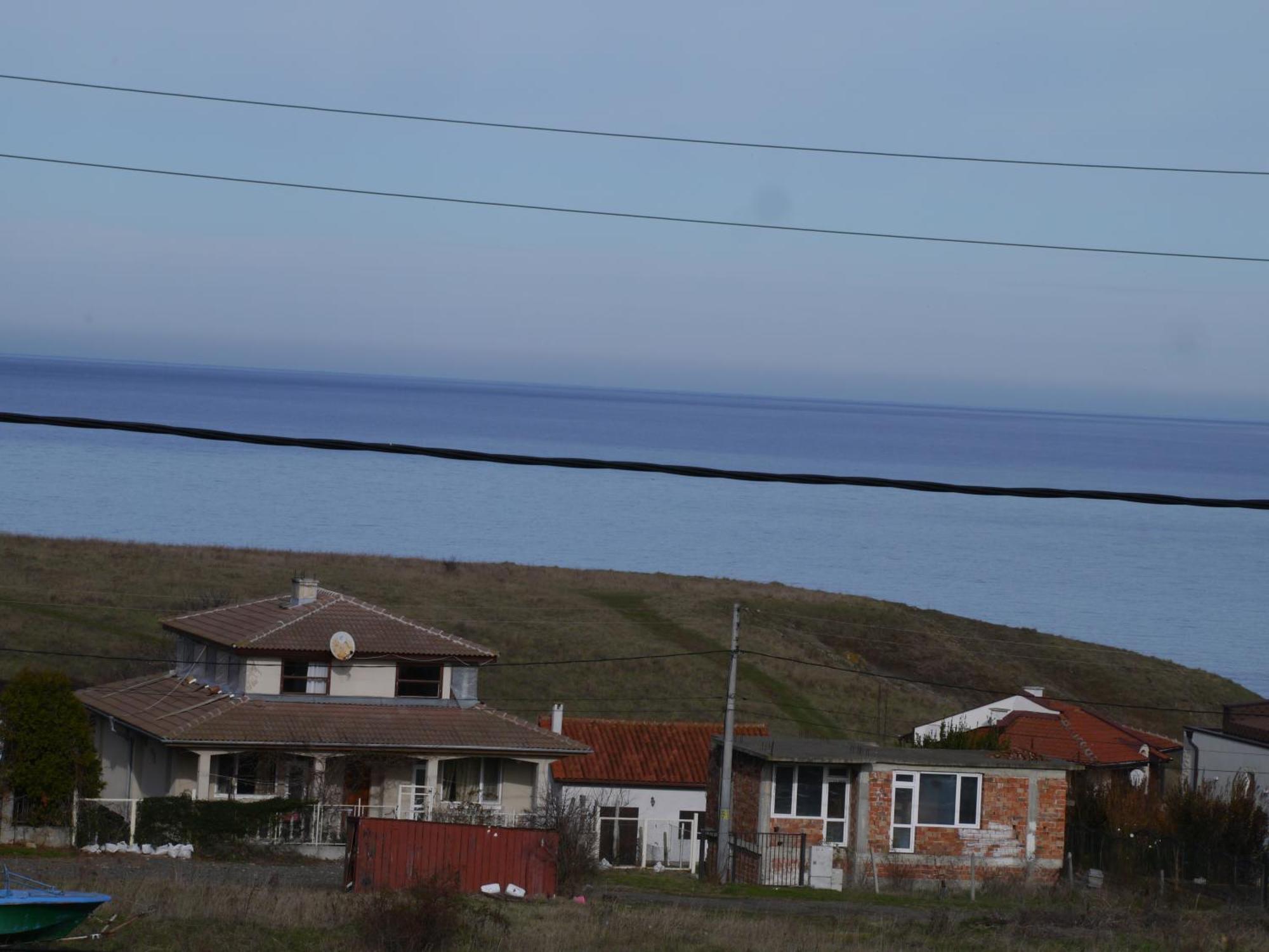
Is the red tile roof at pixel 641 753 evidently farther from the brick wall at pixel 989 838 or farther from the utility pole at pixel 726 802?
the brick wall at pixel 989 838

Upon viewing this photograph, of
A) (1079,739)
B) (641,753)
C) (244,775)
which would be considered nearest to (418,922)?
(244,775)

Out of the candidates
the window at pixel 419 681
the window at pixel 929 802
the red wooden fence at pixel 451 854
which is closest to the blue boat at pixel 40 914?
the red wooden fence at pixel 451 854

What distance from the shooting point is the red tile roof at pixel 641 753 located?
41.8 meters

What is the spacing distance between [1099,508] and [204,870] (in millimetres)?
151123

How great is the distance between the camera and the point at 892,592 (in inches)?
3428

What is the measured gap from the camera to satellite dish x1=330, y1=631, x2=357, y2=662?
3747 centimetres

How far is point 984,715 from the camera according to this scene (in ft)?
173

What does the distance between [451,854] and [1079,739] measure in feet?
95.8

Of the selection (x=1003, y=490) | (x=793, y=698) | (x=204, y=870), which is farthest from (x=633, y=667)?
(x=1003, y=490)

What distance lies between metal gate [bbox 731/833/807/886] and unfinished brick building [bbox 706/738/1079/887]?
0.04 meters

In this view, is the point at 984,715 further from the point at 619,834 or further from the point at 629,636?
the point at 629,636

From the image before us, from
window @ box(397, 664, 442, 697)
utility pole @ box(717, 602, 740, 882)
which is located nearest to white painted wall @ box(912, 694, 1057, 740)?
utility pole @ box(717, 602, 740, 882)

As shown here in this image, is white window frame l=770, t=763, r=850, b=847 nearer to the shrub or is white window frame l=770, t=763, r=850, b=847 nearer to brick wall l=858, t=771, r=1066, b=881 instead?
brick wall l=858, t=771, r=1066, b=881

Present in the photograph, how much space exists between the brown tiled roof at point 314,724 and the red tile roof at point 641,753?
3.92 metres
